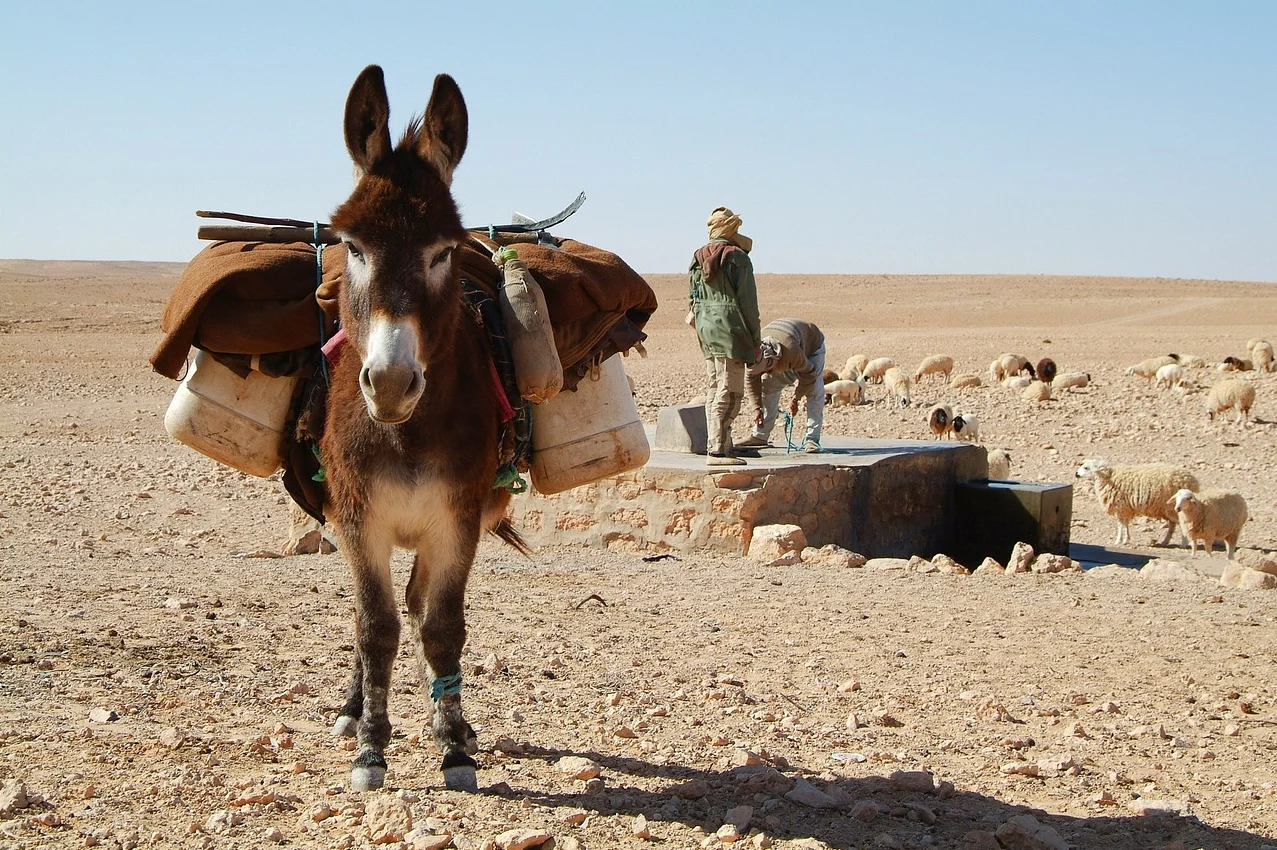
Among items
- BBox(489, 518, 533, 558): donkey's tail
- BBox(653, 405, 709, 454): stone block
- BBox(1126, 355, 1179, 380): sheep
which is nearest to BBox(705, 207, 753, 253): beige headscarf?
BBox(653, 405, 709, 454): stone block

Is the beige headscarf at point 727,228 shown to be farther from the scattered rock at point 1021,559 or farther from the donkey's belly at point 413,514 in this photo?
the donkey's belly at point 413,514

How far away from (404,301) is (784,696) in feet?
10.2

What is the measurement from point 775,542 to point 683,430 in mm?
2395

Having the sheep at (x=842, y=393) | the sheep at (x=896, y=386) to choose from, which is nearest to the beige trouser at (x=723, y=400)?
the sheep at (x=842, y=393)

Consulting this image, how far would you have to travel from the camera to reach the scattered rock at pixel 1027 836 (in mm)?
4059

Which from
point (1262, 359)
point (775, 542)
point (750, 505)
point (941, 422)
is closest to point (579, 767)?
point (775, 542)

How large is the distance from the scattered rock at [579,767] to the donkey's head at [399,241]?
5.38 feet

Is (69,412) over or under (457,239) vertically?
under

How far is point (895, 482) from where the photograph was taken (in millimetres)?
10992

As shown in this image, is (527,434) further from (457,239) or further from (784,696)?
(784,696)

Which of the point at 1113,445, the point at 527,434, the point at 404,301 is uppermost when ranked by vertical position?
the point at 404,301

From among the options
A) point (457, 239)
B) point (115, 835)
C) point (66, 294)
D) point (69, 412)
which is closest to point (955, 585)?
point (457, 239)

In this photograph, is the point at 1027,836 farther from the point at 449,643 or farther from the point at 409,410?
the point at 409,410

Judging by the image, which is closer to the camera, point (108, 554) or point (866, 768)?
point (866, 768)
